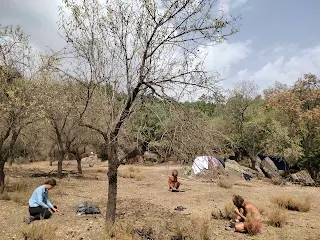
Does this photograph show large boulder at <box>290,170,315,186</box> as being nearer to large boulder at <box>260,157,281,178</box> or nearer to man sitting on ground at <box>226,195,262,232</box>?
large boulder at <box>260,157,281,178</box>

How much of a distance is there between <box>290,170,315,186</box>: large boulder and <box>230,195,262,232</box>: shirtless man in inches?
730

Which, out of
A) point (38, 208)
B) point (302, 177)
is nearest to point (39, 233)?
point (38, 208)

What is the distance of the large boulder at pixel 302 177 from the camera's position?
2525 cm

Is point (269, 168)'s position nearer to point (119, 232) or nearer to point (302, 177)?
point (302, 177)

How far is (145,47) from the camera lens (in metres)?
7.01

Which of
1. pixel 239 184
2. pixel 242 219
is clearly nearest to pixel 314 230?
pixel 242 219

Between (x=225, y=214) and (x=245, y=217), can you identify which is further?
(x=225, y=214)

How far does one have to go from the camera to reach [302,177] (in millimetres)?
26328

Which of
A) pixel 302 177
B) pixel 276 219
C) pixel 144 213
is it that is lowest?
pixel 144 213

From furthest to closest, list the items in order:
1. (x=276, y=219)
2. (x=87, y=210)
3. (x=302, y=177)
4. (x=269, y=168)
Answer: (x=269, y=168), (x=302, y=177), (x=87, y=210), (x=276, y=219)

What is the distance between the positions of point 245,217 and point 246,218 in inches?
5.6

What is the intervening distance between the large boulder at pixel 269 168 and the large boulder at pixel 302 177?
55.5 inches

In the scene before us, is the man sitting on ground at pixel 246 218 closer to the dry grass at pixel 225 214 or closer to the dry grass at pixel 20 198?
the dry grass at pixel 225 214

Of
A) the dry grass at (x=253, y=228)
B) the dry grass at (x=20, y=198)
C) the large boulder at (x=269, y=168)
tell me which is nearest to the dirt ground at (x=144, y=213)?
the dry grass at (x=20, y=198)
